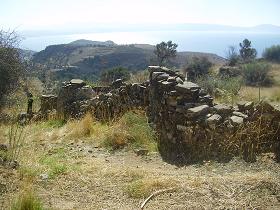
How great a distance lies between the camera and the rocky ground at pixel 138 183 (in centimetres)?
513

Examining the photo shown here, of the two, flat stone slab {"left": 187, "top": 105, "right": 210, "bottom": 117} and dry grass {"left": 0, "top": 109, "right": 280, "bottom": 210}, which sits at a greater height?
flat stone slab {"left": 187, "top": 105, "right": 210, "bottom": 117}

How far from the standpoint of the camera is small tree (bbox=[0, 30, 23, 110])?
12.1 meters

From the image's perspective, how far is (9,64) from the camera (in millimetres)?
11852

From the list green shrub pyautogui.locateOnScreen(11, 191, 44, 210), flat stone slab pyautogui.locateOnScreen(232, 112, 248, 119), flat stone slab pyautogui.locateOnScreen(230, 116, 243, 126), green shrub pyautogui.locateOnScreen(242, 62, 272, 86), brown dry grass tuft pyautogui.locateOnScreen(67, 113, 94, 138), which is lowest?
green shrub pyautogui.locateOnScreen(242, 62, 272, 86)

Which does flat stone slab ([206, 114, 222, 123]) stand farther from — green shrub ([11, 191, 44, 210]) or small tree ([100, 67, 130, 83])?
small tree ([100, 67, 130, 83])

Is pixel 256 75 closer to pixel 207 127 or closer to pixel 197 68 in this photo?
pixel 197 68

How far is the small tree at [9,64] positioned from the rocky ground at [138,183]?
5374mm

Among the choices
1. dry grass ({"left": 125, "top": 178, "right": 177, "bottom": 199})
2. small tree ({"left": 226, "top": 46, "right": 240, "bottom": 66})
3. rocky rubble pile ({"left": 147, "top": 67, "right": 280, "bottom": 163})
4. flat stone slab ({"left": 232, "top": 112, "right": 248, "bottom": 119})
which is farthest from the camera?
small tree ({"left": 226, "top": 46, "right": 240, "bottom": 66})

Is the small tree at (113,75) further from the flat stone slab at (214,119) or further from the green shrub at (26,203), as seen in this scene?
the green shrub at (26,203)

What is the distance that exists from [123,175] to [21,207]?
194cm

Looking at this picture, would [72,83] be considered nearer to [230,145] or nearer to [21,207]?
[230,145]

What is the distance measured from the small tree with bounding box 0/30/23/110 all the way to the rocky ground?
5.37 m

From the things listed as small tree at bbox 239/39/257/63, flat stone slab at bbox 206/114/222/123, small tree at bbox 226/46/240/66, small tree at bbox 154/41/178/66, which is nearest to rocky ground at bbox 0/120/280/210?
flat stone slab at bbox 206/114/222/123

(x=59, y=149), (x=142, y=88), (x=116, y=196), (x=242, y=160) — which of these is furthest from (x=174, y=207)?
(x=142, y=88)
